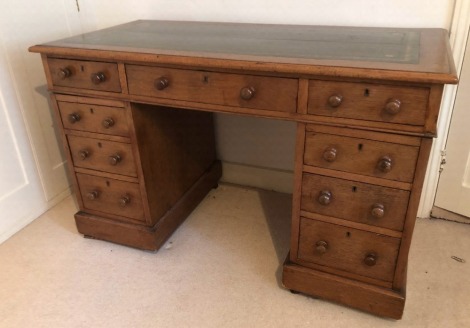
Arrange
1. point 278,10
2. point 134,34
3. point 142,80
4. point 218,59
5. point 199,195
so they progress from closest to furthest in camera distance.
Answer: point 218,59 → point 142,80 → point 134,34 → point 278,10 → point 199,195

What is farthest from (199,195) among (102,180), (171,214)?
(102,180)

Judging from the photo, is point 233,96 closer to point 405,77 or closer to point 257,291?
point 405,77

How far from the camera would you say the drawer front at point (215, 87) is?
3.72 feet

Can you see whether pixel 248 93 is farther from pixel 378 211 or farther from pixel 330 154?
pixel 378 211

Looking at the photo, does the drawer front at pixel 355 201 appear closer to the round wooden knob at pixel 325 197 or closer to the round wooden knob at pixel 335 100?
the round wooden knob at pixel 325 197

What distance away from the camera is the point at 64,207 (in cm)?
194

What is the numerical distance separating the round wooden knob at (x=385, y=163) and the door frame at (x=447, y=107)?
24.2 inches

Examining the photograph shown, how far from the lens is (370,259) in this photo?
1.23 metres

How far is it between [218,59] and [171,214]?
0.77 m

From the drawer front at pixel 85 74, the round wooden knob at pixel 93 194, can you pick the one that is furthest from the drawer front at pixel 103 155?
the drawer front at pixel 85 74

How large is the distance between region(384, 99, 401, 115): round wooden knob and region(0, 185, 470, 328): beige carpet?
69 cm

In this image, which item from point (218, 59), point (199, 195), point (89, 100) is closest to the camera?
point (218, 59)

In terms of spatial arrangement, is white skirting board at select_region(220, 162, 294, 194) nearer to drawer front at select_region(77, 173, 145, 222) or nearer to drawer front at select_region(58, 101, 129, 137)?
drawer front at select_region(77, 173, 145, 222)

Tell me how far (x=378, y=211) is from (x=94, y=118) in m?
0.99
